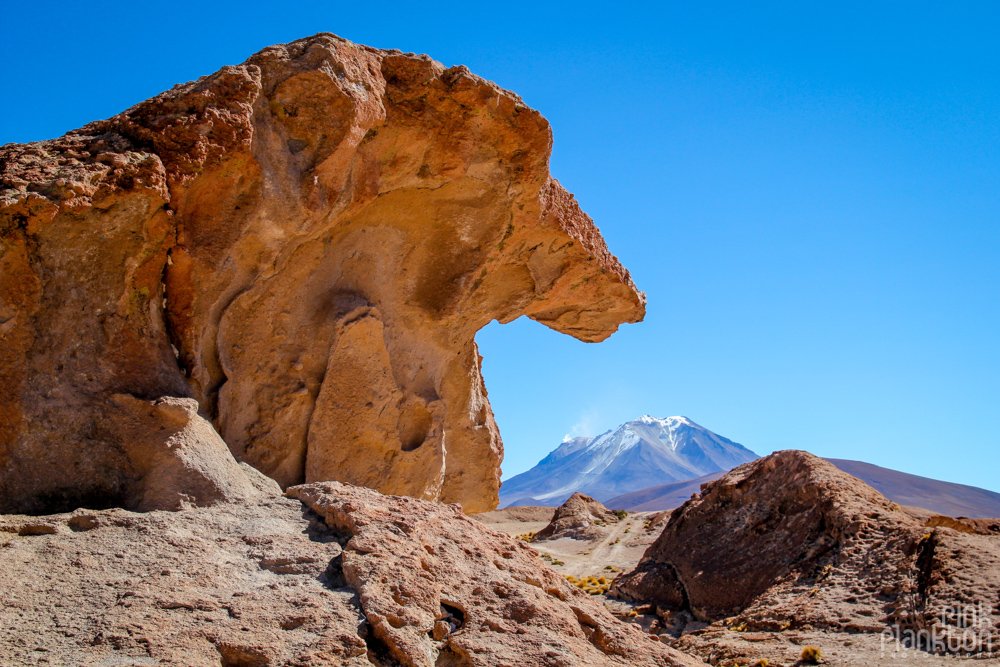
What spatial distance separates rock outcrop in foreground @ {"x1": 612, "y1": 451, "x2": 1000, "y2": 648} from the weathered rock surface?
30.5ft

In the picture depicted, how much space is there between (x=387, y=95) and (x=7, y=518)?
3.81m

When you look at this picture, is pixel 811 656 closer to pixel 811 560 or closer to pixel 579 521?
pixel 811 560

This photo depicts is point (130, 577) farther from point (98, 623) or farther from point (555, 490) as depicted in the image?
point (555, 490)

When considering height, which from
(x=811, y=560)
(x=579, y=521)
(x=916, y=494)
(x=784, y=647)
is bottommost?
(x=579, y=521)

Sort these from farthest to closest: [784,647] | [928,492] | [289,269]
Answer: [928,492] < [784,647] < [289,269]

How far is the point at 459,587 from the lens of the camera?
11.5 ft

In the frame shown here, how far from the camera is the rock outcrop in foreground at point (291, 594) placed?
2.64 meters

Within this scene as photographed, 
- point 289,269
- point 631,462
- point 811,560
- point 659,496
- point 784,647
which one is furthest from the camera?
point 631,462

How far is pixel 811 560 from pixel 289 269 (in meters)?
6.48

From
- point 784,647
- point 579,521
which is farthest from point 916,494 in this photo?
point 784,647

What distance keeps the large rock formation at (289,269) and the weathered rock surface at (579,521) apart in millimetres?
12538

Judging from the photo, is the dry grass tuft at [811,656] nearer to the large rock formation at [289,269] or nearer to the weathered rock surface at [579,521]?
the large rock formation at [289,269]

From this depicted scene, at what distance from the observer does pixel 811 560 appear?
7.87 metres

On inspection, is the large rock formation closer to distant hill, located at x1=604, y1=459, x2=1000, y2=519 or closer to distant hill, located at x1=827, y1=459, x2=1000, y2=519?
distant hill, located at x1=604, y1=459, x2=1000, y2=519
